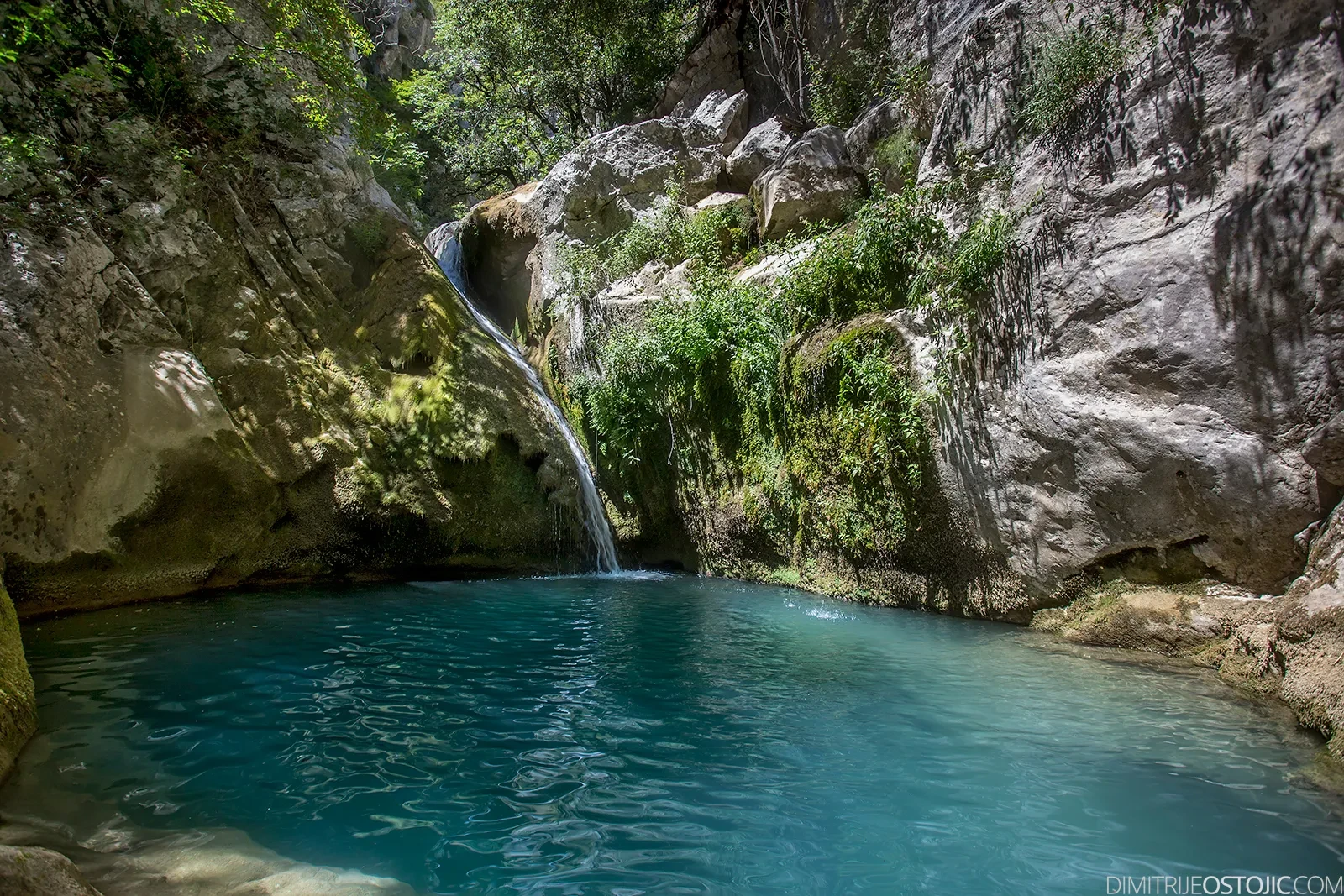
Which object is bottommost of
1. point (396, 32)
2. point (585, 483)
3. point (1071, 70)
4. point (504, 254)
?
point (585, 483)

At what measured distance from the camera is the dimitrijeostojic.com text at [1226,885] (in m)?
2.60

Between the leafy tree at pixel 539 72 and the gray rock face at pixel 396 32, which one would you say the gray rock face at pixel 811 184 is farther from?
the gray rock face at pixel 396 32

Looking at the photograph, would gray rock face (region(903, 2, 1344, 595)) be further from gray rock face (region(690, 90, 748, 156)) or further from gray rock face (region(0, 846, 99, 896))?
gray rock face (region(690, 90, 748, 156))

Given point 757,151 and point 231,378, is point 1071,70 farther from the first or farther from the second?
point 231,378

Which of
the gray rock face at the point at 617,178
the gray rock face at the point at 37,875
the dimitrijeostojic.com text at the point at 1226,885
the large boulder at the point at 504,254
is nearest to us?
the gray rock face at the point at 37,875

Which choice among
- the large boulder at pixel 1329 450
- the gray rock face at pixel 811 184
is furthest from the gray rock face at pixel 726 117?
the large boulder at pixel 1329 450

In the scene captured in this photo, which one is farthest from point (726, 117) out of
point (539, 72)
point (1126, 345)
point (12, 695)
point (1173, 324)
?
point (12, 695)

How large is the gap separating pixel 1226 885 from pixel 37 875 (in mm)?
3939

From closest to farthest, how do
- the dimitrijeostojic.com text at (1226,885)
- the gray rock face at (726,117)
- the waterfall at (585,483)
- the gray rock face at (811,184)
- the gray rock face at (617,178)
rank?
the dimitrijeostojic.com text at (1226,885)
the gray rock face at (811,184)
the waterfall at (585,483)
the gray rock face at (617,178)
the gray rock face at (726,117)

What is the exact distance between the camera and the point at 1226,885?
8.68 feet

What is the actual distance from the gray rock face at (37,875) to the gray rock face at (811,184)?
11.1m

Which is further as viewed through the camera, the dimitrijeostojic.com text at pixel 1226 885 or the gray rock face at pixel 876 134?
the gray rock face at pixel 876 134

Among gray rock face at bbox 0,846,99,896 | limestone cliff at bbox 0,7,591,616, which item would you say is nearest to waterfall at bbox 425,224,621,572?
limestone cliff at bbox 0,7,591,616

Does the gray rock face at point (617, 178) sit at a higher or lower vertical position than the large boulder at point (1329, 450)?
higher
